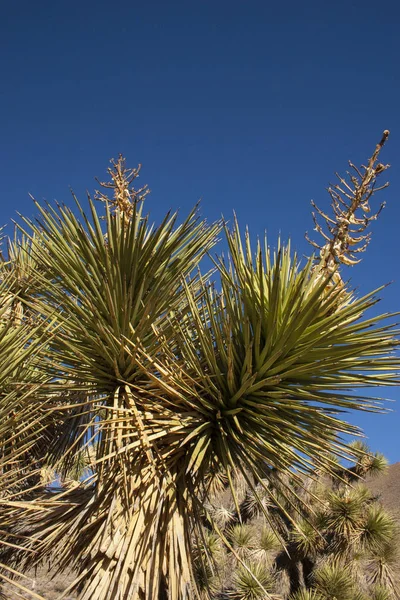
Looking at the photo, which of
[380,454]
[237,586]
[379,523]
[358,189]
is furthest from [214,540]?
[358,189]

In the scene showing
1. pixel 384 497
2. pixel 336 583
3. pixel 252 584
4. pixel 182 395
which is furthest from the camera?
pixel 384 497

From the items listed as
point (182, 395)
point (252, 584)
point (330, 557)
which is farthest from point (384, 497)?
point (182, 395)

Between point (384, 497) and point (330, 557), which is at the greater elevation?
point (384, 497)

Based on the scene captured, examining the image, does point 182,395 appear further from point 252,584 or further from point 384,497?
point 384,497

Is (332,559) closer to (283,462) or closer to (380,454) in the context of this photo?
(380,454)

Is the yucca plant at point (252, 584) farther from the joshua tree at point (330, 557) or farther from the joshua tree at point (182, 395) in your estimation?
the joshua tree at point (182, 395)

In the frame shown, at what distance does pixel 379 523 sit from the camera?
10.3 m

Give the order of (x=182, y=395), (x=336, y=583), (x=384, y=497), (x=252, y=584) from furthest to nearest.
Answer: (x=384, y=497) < (x=252, y=584) < (x=336, y=583) < (x=182, y=395)

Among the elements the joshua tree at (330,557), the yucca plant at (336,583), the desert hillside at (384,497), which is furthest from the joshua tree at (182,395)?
the desert hillside at (384,497)

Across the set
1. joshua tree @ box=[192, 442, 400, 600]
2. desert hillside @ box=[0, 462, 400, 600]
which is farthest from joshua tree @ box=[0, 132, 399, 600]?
desert hillside @ box=[0, 462, 400, 600]

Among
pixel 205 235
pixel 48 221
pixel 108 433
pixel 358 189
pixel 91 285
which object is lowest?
pixel 108 433

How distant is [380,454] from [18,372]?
36.1 feet

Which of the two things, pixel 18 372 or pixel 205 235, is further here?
pixel 205 235

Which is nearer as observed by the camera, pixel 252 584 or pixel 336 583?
pixel 336 583
